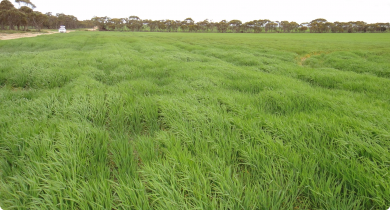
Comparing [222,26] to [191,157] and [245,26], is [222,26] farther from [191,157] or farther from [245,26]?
[191,157]

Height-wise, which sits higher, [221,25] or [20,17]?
[221,25]

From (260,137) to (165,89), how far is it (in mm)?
2927

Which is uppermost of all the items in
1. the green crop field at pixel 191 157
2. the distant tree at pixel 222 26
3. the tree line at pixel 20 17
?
the distant tree at pixel 222 26

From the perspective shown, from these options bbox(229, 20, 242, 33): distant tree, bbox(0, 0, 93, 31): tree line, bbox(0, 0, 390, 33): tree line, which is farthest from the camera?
bbox(229, 20, 242, 33): distant tree

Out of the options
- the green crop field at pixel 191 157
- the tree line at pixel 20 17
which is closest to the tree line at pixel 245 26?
the tree line at pixel 20 17

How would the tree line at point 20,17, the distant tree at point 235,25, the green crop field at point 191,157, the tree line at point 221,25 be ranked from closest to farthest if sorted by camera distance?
the green crop field at point 191,157
the tree line at point 20,17
the tree line at point 221,25
the distant tree at point 235,25

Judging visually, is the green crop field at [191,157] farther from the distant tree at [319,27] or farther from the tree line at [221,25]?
the distant tree at [319,27]

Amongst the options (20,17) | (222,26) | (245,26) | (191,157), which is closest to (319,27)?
(245,26)

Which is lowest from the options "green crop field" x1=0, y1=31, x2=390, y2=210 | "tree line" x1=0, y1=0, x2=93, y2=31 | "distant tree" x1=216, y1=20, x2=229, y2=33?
"green crop field" x1=0, y1=31, x2=390, y2=210

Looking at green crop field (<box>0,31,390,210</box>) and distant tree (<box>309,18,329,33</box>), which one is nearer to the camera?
green crop field (<box>0,31,390,210</box>)

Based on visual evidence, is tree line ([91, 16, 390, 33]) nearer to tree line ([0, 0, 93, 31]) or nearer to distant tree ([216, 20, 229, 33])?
distant tree ([216, 20, 229, 33])

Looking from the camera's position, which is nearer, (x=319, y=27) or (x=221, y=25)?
(x=319, y=27)

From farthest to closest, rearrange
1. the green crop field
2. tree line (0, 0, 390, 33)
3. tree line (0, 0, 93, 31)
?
1. tree line (0, 0, 390, 33)
2. tree line (0, 0, 93, 31)
3. the green crop field

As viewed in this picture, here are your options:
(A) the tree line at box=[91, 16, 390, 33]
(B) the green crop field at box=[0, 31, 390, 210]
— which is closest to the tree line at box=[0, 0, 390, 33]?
(A) the tree line at box=[91, 16, 390, 33]
